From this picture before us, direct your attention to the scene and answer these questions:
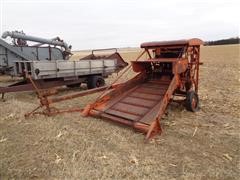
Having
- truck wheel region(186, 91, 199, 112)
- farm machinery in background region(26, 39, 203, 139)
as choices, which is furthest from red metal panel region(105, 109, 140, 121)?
truck wheel region(186, 91, 199, 112)

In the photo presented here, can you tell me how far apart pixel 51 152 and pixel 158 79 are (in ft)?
11.6

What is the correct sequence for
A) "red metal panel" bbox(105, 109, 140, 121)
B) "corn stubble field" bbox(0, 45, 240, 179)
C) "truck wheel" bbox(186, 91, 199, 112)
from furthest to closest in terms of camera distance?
"truck wheel" bbox(186, 91, 199, 112), "red metal panel" bbox(105, 109, 140, 121), "corn stubble field" bbox(0, 45, 240, 179)

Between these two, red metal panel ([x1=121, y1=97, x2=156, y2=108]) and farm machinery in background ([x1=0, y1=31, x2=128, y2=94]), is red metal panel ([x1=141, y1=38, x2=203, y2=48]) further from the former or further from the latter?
farm machinery in background ([x1=0, y1=31, x2=128, y2=94])

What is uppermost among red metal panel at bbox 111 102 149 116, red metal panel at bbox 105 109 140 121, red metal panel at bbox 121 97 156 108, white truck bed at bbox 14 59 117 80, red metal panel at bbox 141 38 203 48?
red metal panel at bbox 141 38 203 48

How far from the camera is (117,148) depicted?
13.8ft

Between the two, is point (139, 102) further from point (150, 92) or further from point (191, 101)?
point (191, 101)

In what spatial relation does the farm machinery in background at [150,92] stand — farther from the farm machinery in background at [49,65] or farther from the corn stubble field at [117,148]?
the farm machinery in background at [49,65]

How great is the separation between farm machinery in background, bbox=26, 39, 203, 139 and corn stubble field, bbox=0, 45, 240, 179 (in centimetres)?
25

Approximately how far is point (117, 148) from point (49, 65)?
5.11 metres

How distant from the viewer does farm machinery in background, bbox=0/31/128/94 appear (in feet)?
27.4

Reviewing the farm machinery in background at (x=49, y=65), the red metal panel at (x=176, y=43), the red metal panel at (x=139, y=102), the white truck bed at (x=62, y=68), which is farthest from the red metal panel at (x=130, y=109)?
the white truck bed at (x=62, y=68)

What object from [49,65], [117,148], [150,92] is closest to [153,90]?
[150,92]

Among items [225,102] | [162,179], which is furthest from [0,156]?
[225,102]

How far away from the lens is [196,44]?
20.7 ft
